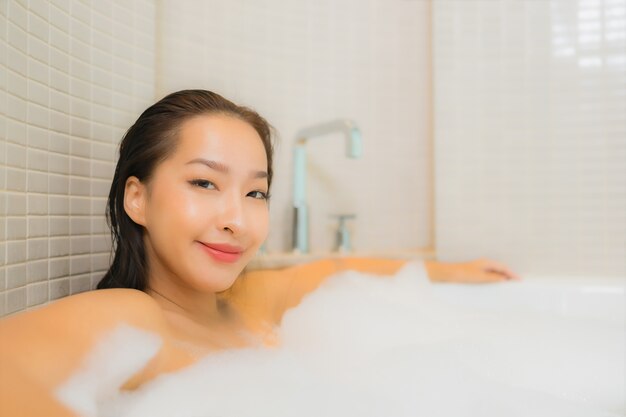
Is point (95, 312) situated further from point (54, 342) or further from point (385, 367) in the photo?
point (385, 367)

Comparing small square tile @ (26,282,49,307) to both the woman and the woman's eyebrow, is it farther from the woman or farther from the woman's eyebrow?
the woman's eyebrow

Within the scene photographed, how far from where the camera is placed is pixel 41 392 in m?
0.50

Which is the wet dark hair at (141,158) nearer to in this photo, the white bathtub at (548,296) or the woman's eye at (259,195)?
the woman's eye at (259,195)

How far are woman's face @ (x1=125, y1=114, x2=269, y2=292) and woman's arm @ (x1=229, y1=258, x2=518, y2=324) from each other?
10.4 inches

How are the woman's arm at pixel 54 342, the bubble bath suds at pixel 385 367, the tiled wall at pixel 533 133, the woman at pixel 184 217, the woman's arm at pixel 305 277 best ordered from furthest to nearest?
1. the tiled wall at pixel 533 133
2. the woman's arm at pixel 305 277
3. the woman at pixel 184 217
4. the bubble bath suds at pixel 385 367
5. the woman's arm at pixel 54 342

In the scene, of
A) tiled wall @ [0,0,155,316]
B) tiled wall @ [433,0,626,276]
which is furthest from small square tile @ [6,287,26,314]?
tiled wall @ [433,0,626,276]

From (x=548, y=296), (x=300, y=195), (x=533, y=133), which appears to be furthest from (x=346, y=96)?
(x=548, y=296)

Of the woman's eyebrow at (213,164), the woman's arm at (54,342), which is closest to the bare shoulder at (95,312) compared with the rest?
the woman's arm at (54,342)

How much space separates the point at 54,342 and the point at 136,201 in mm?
301

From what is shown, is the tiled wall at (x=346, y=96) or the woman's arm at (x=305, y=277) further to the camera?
the tiled wall at (x=346, y=96)

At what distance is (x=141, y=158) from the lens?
31.9 inches

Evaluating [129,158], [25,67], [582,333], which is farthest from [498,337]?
[25,67]

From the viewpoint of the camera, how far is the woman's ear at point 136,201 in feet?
2.64

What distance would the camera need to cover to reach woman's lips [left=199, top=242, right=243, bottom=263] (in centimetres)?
79
